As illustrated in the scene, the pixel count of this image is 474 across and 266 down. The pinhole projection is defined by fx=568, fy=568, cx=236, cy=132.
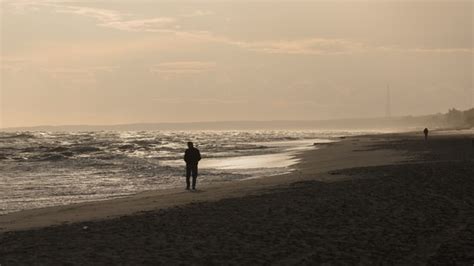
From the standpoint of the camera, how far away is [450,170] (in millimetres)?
23203

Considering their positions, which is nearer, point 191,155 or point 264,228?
point 264,228

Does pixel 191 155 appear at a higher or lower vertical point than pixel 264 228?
higher

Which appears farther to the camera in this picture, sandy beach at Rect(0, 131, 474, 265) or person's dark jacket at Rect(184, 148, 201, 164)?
person's dark jacket at Rect(184, 148, 201, 164)

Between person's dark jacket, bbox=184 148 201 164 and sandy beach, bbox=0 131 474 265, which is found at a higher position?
person's dark jacket, bbox=184 148 201 164

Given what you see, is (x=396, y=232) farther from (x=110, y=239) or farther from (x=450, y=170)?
(x=450, y=170)

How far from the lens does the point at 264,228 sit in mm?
12562

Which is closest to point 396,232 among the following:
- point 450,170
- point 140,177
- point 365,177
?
point 365,177

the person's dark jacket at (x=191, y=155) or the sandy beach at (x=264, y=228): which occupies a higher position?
the person's dark jacket at (x=191, y=155)

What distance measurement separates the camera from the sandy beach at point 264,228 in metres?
10.2

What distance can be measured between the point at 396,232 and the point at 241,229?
3.32m

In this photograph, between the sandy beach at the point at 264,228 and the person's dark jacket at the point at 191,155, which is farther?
the person's dark jacket at the point at 191,155

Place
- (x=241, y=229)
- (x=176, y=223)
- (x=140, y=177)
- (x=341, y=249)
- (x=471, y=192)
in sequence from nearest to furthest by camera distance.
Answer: (x=341, y=249) < (x=241, y=229) < (x=176, y=223) < (x=471, y=192) < (x=140, y=177)

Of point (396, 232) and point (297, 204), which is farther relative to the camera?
point (297, 204)

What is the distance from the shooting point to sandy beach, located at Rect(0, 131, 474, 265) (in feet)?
33.4
